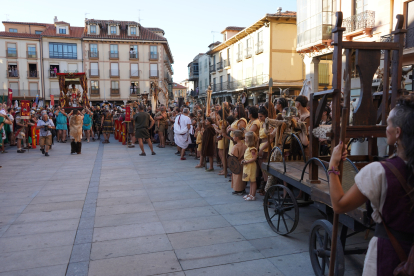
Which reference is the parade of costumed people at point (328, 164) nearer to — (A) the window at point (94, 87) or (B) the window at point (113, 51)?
(A) the window at point (94, 87)

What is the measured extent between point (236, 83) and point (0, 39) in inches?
1192

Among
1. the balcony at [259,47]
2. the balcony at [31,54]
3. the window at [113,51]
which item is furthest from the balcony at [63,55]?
the balcony at [259,47]

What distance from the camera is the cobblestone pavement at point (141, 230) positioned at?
355 cm

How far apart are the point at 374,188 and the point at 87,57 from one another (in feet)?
151

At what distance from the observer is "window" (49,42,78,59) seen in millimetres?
42562

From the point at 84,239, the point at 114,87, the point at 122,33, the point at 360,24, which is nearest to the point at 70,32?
the point at 122,33

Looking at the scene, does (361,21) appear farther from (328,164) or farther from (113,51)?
(113,51)

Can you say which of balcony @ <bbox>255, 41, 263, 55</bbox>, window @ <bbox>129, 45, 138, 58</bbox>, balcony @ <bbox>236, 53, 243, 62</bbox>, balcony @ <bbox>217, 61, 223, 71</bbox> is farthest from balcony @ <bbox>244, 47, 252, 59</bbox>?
window @ <bbox>129, 45, 138, 58</bbox>

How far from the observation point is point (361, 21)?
1509 cm

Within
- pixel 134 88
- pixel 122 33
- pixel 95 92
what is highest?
pixel 122 33

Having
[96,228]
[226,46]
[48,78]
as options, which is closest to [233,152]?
[96,228]

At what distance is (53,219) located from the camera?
16.7 ft

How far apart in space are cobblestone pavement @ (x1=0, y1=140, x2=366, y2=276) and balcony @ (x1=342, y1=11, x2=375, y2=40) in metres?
11.5

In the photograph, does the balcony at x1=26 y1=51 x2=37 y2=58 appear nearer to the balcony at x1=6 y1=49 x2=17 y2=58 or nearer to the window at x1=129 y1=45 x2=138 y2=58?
the balcony at x1=6 y1=49 x2=17 y2=58
